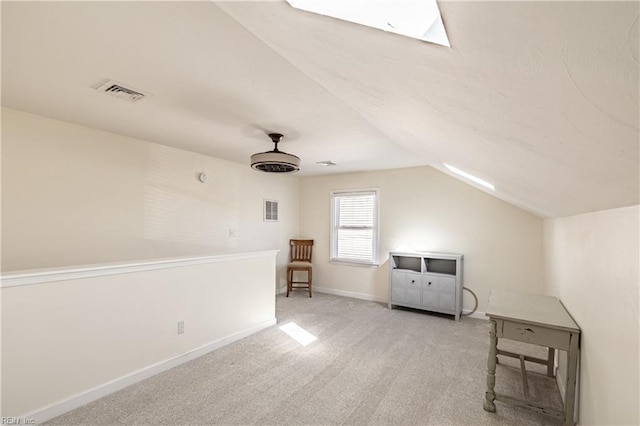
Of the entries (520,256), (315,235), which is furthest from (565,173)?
(315,235)

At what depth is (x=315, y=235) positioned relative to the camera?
583cm

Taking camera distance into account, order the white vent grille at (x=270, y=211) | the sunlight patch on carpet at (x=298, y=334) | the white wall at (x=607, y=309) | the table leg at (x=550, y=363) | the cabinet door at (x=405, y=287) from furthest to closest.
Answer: the white vent grille at (x=270, y=211)
the cabinet door at (x=405, y=287)
the sunlight patch on carpet at (x=298, y=334)
the table leg at (x=550, y=363)
the white wall at (x=607, y=309)

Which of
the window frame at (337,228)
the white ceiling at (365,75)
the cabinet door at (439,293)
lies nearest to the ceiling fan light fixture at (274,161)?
the white ceiling at (365,75)

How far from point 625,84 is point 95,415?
303cm

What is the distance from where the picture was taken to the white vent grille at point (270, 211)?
5262 millimetres

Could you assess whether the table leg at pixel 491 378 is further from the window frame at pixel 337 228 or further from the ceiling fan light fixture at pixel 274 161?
the window frame at pixel 337 228

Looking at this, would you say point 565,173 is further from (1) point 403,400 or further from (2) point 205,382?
(2) point 205,382

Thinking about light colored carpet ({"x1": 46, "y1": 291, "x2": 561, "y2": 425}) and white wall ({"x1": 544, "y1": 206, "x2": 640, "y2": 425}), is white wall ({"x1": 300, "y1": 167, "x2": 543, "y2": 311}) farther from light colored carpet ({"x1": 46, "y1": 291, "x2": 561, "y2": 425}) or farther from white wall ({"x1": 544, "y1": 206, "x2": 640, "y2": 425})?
white wall ({"x1": 544, "y1": 206, "x2": 640, "y2": 425})

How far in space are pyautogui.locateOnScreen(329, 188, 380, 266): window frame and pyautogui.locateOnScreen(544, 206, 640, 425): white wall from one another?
10.2 ft

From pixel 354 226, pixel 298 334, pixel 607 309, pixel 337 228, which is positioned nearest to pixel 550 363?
pixel 607 309

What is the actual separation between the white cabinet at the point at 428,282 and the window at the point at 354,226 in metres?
0.63

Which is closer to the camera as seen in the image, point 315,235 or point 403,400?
point 403,400

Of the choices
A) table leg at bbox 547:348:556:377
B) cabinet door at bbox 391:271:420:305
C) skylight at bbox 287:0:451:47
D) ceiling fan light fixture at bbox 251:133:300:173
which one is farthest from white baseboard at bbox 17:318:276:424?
table leg at bbox 547:348:556:377

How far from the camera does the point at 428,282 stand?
14.0ft
